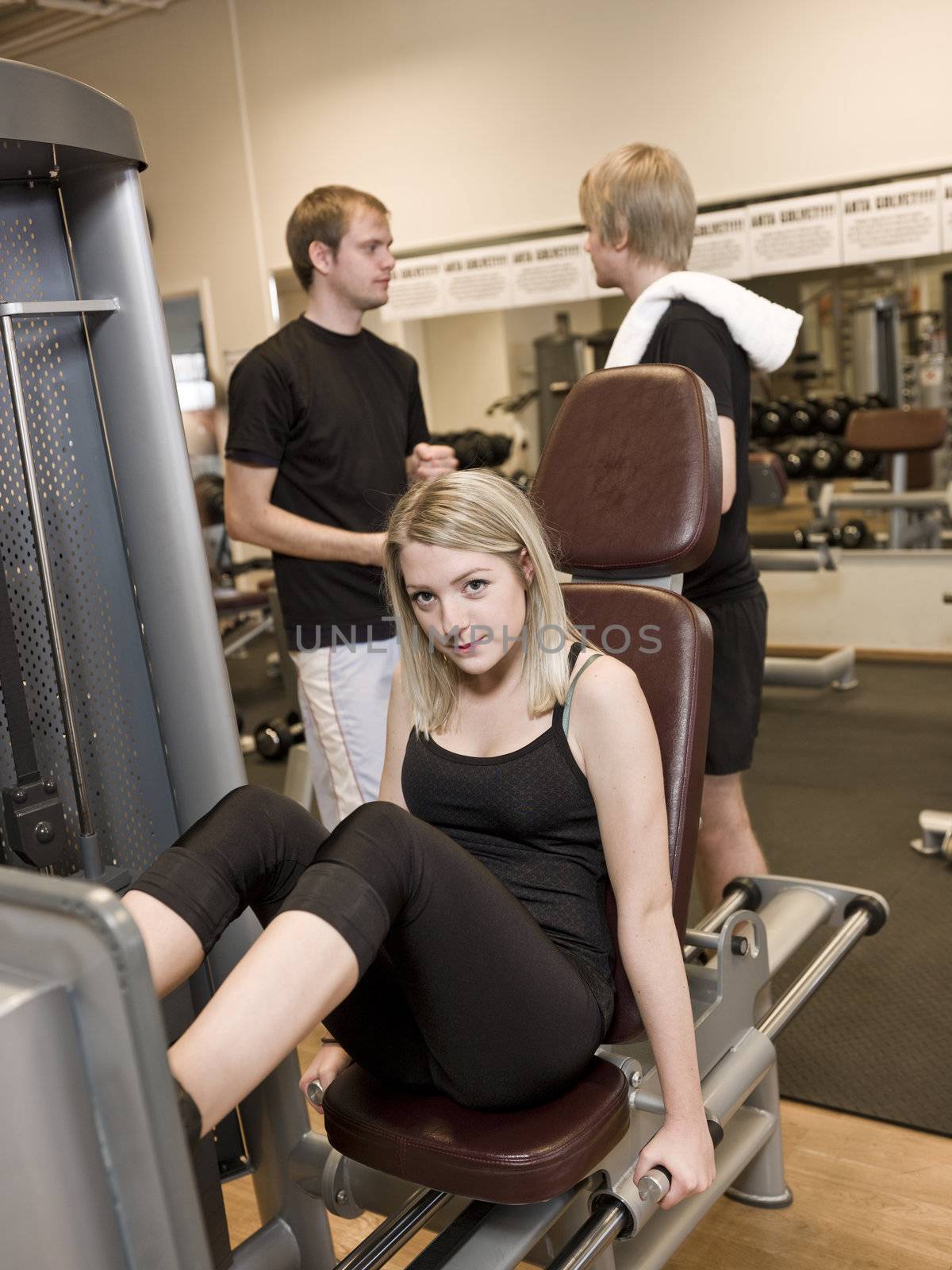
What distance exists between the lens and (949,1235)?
1.59 meters

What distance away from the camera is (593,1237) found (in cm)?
116

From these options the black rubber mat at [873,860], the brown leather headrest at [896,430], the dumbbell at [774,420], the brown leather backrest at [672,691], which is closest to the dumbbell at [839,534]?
the brown leather headrest at [896,430]

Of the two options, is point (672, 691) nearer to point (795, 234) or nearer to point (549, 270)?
point (795, 234)

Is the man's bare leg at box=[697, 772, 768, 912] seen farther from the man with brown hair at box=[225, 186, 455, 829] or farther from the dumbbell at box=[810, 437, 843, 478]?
the dumbbell at box=[810, 437, 843, 478]

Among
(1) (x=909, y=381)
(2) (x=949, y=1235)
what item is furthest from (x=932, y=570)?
(2) (x=949, y=1235)

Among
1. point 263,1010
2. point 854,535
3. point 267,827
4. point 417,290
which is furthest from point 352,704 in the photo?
point 417,290

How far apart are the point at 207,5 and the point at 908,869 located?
4967 mm

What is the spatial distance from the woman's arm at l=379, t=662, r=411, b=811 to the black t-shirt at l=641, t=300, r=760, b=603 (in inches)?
23.2

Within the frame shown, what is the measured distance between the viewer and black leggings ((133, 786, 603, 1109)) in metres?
1.08

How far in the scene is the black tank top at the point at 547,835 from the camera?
1.27m

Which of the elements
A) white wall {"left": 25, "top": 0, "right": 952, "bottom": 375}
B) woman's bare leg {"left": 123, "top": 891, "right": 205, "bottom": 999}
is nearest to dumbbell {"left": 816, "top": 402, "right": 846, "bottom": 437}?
white wall {"left": 25, "top": 0, "right": 952, "bottom": 375}

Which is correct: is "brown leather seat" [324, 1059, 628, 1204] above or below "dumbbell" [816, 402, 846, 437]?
below

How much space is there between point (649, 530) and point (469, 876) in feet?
1.77

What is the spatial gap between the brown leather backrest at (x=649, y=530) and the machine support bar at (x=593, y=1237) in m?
0.18
